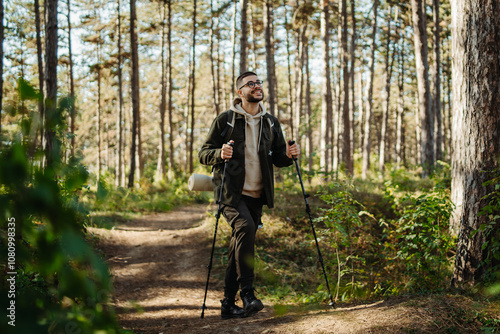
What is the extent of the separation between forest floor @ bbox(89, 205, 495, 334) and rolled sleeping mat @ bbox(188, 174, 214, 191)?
58.5 inches

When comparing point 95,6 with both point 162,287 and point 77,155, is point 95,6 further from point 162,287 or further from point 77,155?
point 77,155

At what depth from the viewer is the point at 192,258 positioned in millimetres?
8133

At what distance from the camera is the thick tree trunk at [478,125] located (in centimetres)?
411

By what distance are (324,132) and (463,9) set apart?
1077 cm

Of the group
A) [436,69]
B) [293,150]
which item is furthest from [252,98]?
[436,69]

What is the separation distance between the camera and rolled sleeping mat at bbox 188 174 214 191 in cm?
461

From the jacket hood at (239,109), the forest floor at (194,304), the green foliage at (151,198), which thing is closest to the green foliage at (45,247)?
the forest floor at (194,304)

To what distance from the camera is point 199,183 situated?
4.67 meters

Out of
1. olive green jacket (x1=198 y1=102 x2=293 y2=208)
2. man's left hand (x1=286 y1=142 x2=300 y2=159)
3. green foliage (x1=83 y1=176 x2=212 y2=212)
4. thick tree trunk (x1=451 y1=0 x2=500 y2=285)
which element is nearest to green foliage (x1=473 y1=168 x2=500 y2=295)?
thick tree trunk (x1=451 y1=0 x2=500 y2=285)

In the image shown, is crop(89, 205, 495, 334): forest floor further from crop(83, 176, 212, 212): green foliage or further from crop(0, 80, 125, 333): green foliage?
crop(83, 176, 212, 212): green foliage

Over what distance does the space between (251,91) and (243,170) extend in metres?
0.92

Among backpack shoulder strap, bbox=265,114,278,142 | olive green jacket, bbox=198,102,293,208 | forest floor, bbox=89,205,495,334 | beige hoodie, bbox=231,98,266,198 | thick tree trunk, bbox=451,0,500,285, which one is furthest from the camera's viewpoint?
backpack shoulder strap, bbox=265,114,278,142

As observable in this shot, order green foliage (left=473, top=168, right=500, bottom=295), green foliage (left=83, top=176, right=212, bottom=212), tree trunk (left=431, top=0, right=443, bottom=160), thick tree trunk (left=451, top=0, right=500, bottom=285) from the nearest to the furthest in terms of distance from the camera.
Answer: green foliage (left=473, top=168, right=500, bottom=295) < thick tree trunk (left=451, top=0, right=500, bottom=285) < green foliage (left=83, top=176, right=212, bottom=212) < tree trunk (left=431, top=0, right=443, bottom=160)

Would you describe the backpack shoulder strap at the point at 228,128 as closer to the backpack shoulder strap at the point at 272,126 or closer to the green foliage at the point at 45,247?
the backpack shoulder strap at the point at 272,126
